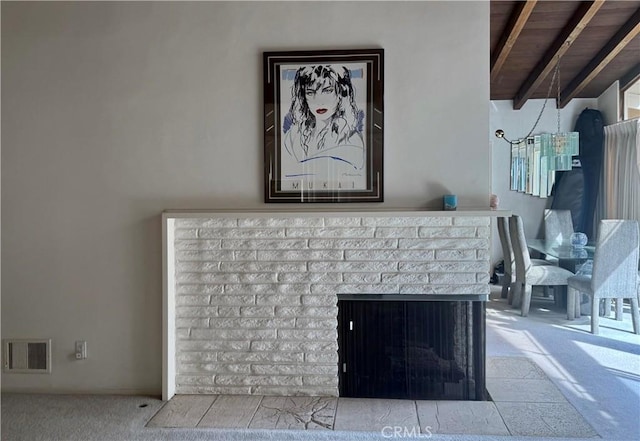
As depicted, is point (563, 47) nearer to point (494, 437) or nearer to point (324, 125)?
point (324, 125)

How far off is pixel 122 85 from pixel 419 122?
5.86 feet

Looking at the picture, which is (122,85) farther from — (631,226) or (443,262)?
(631,226)

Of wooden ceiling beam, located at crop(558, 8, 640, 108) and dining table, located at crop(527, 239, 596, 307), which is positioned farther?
dining table, located at crop(527, 239, 596, 307)

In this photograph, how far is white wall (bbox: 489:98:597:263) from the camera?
6.68 metres

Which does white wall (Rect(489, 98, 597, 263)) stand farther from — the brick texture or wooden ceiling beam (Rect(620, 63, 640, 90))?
the brick texture

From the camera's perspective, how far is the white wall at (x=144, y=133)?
2832 millimetres

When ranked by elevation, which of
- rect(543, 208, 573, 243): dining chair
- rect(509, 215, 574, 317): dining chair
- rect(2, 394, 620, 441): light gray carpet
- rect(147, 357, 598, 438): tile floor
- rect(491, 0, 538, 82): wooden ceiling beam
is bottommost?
rect(2, 394, 620, 441): light gray carpet

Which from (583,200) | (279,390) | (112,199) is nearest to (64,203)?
(112,199)

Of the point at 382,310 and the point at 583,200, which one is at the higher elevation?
the point at 583,200

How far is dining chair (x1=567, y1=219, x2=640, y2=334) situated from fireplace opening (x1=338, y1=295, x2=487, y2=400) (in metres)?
2.12

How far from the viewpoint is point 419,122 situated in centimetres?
284

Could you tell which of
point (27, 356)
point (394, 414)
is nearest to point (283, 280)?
point (394, 414)

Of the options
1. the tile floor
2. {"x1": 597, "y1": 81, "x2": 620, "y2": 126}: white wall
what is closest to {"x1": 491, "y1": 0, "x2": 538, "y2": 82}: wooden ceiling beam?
{"x1": 597, "y1": 81, "x2": 620, "y2": 126}: white wall

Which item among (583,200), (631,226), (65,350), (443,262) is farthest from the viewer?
(583,200)
